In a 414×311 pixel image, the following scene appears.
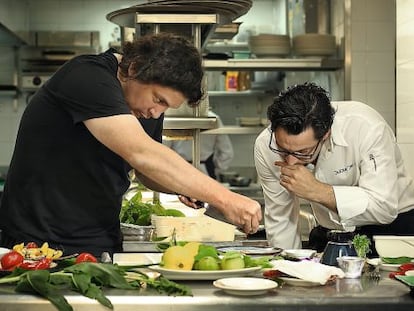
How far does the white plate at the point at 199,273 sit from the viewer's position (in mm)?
2334

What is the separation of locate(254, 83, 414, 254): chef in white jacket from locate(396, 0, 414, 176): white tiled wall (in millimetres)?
578

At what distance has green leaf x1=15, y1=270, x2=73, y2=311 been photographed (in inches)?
83.0

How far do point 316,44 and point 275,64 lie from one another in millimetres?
390

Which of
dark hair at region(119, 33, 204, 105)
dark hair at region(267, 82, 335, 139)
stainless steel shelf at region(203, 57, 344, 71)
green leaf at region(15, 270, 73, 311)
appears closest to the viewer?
green leaf at region(15, 270, 73, 311)

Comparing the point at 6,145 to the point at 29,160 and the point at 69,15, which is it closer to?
the point at 69,15

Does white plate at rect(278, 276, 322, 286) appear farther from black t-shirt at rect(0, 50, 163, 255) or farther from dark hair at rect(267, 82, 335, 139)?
dark hair at rect(267, 82, 335, 139)

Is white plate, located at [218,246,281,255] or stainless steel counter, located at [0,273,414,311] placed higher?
stainless steel counter, located at [0,273,414,311]

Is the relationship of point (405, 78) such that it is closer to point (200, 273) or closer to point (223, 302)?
point (200, 273)

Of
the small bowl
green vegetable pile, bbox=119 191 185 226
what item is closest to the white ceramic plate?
the small bowl

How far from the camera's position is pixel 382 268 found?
269 centimetres

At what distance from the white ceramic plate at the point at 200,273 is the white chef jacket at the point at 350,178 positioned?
43.6 inches

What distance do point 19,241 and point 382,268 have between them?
1291 mm

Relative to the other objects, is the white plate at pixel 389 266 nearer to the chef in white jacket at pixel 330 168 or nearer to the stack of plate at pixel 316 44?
the chef in white jacket at pixel 330 168


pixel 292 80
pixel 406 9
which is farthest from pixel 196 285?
pixel 292 80
